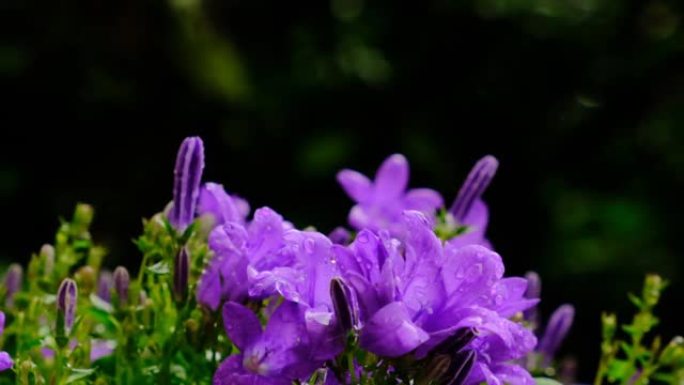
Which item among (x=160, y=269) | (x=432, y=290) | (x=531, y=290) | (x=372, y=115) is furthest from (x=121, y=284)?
(x=372, y=115)

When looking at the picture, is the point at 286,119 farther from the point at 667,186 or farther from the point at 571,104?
the point at 667,186

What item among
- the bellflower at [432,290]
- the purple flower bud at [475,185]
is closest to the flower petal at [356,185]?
the purple flower bud at [475,185]

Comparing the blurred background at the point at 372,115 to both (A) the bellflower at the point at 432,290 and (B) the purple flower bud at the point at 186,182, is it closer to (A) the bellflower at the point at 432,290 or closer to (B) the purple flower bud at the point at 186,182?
(B) the purple flower bud at the point at 186,182

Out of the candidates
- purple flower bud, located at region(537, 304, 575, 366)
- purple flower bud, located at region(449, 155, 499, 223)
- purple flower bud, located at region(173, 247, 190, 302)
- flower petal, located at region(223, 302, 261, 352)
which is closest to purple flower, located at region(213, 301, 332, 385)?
flower petal, located at region(223, 302, 261, 352)

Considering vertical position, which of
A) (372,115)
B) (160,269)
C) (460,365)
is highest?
(372,115)

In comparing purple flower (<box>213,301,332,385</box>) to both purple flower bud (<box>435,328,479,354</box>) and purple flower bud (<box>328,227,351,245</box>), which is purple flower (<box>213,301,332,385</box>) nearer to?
purple flower bud (<box>435,328,479,354</box>)

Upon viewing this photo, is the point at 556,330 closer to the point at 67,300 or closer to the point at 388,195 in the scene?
the point at 388,195
